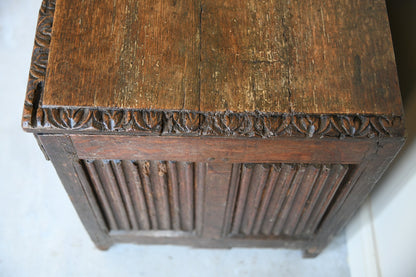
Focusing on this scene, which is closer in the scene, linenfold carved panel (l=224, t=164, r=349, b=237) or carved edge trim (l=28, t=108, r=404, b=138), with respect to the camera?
carved edge trim (l=28, t=108, r=404, b=138)

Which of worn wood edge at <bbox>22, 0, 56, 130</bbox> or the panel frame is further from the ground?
worn wood edge at <bbox>22, 0, 56, 130</bbox>

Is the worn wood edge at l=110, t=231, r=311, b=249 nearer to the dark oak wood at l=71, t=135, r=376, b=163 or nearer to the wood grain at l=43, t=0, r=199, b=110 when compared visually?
the dark oak wood at l=71, t=135, r=376, b=163

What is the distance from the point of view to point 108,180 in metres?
1.11

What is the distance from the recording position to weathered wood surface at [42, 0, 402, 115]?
0.92 meters

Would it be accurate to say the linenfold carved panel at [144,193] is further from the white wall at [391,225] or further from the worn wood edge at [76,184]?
the white wall at [391,225]

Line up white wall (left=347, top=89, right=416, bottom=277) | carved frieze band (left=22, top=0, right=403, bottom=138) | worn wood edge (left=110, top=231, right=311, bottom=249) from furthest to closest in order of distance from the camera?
1. worn wood edge (left=110, top=231, right=311, bottom=249)
2. white wall (left=347, top=89, right=416, bottom=277)
3. carved frieze band (left=22, top=0, right=403, bottom=138)

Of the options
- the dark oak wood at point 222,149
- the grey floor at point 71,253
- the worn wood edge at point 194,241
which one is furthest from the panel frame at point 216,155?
the grey floor at point 71,253

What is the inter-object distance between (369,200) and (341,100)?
0.58 m

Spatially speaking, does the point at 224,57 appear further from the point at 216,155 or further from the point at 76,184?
the point at 76,184

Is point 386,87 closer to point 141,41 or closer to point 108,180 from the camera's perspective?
point 141,41

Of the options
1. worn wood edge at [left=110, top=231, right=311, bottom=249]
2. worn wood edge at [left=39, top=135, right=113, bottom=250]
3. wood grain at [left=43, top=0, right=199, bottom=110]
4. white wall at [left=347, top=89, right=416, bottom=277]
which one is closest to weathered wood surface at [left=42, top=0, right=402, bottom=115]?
wood grain at [left=43, top=0, right=199, bottom=110]

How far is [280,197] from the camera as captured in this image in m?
1.15

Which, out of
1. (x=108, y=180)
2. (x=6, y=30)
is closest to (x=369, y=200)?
(x=108, y=180)

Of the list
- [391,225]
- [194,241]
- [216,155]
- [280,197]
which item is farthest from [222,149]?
[391,225]
